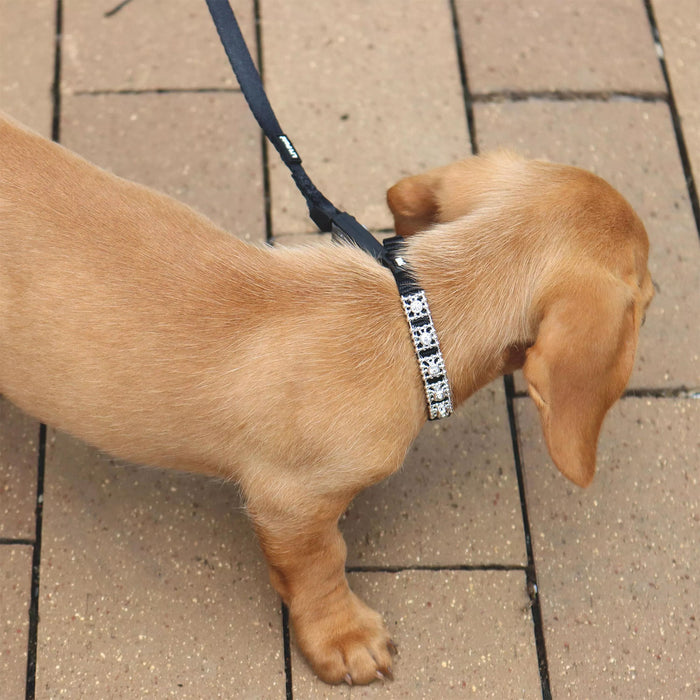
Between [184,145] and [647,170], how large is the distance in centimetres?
154

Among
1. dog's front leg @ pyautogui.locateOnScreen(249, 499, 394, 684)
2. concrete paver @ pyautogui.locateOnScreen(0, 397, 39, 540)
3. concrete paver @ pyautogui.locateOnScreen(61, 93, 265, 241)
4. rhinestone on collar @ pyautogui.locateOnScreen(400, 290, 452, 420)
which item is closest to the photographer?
rhinestone on collar @ pyautogui.locateOnScreen(400, 290, 452, 420)

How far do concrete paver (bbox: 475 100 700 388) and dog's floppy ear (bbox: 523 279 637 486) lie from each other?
93 cm

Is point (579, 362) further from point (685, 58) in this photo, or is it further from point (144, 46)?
point (144, 46)

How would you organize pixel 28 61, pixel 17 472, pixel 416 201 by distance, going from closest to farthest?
1. pixel 416 201
2. pixel 17 472
3. pixel 28 61

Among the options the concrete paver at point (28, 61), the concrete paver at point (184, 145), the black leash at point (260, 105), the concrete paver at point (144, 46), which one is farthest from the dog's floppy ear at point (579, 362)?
the concrete paver at point (28, 61)

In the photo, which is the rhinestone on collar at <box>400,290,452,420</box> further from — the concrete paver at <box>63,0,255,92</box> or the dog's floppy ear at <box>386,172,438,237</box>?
the concrete paver at <box>63,0,255,92</box>

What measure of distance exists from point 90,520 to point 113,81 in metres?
1.52

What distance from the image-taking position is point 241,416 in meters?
1.87

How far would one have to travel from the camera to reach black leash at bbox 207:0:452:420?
1.83 meters

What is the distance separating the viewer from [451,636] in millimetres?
2291

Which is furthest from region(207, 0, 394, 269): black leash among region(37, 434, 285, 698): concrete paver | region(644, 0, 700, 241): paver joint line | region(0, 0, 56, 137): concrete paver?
region(644, 0, 700, 241): paver joint line

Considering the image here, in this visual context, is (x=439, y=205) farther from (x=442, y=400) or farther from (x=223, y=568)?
(x=223, y=568)

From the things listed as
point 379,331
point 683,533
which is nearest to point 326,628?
point 379,331

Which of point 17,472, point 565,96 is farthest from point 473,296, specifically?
point 565,96
